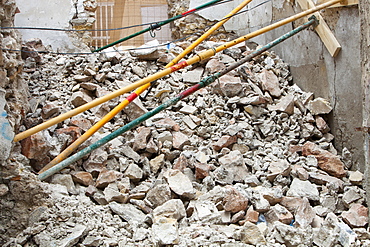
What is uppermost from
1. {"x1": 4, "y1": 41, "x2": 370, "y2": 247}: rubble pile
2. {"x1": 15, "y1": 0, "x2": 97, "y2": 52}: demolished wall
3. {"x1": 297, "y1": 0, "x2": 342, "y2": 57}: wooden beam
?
{"x1": 15, "y1": 0, "x2": 97, "y2": 52}: demolished wall

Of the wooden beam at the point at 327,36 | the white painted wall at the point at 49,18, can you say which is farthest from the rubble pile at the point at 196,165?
the white painted wall at the point at 49,18

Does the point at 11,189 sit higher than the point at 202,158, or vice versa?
the point at 11,189

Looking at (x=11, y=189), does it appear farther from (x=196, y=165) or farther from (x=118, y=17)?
(x=118, y=17)

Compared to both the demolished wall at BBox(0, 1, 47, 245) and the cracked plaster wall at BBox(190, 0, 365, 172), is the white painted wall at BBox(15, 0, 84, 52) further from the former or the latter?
the cracked plaster wall at BBox(190, 0, 365, 172)

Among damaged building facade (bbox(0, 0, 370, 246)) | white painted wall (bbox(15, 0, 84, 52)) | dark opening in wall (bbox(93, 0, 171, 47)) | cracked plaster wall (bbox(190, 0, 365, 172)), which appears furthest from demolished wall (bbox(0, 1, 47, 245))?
dark opening in wall (bbox(93, 0, 171, 47))

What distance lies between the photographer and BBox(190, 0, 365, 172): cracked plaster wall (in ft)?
10.1

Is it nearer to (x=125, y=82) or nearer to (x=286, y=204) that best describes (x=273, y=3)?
(x=125, y=82)

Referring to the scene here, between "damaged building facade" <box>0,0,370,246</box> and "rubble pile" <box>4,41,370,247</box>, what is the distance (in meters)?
0.01

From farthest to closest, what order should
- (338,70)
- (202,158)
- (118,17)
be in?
(118,17) < (338,70) < (202,158)

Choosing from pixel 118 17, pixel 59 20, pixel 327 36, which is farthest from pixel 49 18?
pixel 327 36

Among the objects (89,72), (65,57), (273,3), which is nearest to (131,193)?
(89,72)

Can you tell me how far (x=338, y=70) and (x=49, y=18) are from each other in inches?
157

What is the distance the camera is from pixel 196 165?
2926 millimetres

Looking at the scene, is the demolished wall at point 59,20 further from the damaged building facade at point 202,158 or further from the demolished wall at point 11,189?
the demolished wall at point 11,189
